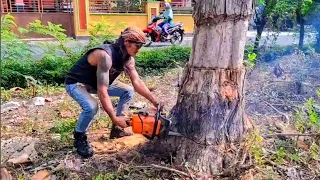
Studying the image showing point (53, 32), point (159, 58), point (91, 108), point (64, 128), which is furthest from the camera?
point (159, 58)

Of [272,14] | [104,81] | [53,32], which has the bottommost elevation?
[104,81]

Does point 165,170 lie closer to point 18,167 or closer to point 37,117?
point 18,167

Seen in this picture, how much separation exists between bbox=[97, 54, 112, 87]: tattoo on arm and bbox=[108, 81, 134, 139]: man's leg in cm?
57

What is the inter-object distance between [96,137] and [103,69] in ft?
3.20

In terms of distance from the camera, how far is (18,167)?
2.71m

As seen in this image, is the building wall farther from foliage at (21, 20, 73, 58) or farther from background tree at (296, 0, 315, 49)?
background tree at (296, 0, 315, 49)

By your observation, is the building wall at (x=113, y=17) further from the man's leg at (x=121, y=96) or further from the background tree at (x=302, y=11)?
the man's leg at (x=121, y=96)

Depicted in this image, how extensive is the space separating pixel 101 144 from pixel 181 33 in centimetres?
902

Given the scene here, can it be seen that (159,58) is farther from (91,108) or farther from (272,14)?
(91,108)

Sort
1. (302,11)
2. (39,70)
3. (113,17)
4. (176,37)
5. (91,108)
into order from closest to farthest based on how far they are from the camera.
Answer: (91,108) → (39,70) → (302,11) → (176,37) → (113,17)

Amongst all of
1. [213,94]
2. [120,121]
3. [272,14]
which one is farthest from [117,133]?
[272,14]

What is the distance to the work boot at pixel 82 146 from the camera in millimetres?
2807

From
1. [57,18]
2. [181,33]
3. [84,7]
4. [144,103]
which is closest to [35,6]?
[57,18]

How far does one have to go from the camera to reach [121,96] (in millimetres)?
3203
